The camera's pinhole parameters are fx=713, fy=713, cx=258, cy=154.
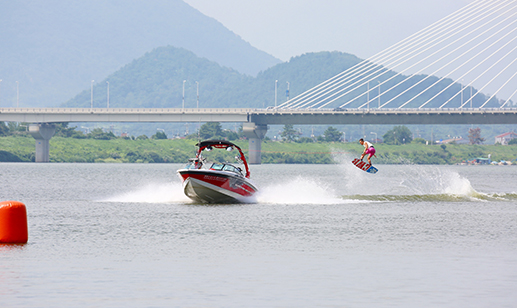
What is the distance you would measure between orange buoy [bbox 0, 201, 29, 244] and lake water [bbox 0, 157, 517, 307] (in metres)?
0.72

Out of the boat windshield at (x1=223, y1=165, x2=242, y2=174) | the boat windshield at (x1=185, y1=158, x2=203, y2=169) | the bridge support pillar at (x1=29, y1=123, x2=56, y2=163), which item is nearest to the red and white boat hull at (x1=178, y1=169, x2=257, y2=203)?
the boat windshield at (x1=223, y1=165, x2=242, y2=174)

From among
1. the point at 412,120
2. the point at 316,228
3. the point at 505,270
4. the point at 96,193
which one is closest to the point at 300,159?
the point at 412,120

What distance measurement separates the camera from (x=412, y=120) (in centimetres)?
14088

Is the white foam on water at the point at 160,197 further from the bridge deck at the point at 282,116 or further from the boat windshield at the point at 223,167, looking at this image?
the bridge deck at the point at 282,116

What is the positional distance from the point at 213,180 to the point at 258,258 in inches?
776

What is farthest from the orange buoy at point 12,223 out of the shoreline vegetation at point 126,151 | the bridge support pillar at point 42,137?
the shoreline vegetation at point 126,151

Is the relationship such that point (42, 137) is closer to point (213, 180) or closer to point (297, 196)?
point (297, 196)

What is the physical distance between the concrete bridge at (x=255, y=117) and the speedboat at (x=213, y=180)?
3794 inches

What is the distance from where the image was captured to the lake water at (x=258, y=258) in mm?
17297

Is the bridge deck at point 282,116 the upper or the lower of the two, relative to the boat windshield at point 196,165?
upper

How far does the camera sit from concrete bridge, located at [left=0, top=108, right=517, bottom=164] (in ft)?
453

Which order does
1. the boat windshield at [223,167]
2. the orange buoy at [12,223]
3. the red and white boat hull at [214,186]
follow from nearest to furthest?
1. the orange buoy at [12,223]
2. the red and white boat hull at [214,186]
3. the boat windshield at [223,167]

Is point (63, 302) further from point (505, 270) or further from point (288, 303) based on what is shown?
point (505, 270)

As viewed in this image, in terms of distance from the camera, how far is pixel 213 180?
1695 inches
